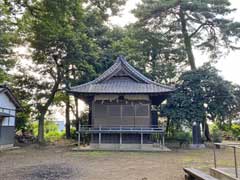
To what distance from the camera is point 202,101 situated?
66.0ft

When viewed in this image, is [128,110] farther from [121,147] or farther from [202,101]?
[202,101]

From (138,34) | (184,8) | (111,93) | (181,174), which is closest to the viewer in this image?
(181,174)

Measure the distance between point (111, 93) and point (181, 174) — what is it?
10.2m

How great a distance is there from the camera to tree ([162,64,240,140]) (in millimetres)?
19844

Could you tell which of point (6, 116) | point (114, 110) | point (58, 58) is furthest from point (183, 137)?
point (6, 116)

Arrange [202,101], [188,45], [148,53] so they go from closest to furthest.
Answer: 1. [202,101]
2. [188,45]
3. [148,53]

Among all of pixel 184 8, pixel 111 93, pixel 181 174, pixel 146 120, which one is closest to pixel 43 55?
pixel 111 93

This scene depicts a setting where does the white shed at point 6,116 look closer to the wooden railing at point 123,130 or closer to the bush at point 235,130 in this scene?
the wooden railing at point 123,130

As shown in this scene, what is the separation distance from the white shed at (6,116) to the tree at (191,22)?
12.9 meters

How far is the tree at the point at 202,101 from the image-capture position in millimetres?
19844

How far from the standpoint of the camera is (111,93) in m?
18.1

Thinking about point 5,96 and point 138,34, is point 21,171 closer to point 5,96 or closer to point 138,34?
point 5,96

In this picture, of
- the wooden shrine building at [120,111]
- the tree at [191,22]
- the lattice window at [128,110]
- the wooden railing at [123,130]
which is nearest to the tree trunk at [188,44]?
the tree at [191,22]

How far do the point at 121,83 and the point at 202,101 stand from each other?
6404mm
